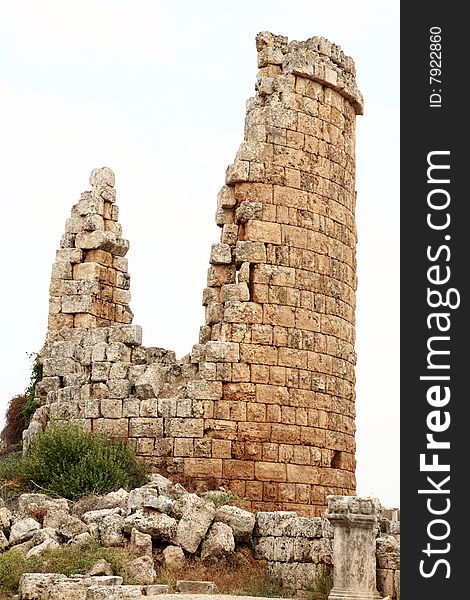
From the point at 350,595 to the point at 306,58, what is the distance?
908 centimetres

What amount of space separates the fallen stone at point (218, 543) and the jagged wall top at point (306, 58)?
25.0ft

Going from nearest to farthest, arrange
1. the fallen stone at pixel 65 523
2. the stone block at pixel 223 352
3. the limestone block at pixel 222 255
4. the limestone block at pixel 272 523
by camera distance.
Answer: the fallen stone at pixel 65 523 < the limestone block at pixel 272 523 < the stone block at pixel 223 352 < the limestone block at pixel 222 255

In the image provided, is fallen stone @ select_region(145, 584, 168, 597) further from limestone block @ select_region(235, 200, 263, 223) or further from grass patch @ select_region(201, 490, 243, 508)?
limestone block @ select_region(235, 200, 263, 223)

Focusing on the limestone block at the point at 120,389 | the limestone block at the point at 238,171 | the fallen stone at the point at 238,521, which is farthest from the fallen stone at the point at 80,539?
the limestone block at the point at 238,171

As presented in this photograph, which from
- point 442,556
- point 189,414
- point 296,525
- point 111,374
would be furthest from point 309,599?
point 111,374

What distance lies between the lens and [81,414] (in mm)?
18484

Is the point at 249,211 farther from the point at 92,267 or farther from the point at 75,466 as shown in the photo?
the point at 75,466

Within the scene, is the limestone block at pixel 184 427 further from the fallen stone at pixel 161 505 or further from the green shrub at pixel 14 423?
the green shrub at pixel 14 423

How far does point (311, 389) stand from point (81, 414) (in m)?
3.45

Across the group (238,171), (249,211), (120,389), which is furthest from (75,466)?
(238,171)

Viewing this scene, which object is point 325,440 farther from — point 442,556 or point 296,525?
point 442,556

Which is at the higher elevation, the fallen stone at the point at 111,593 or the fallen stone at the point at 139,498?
the fallen stone at the point at 139,498

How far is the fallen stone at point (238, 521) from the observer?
1496cm

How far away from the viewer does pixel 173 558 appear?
1433cm
